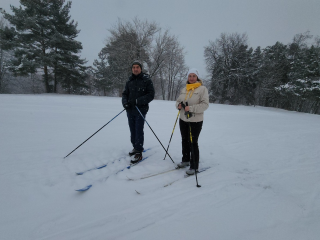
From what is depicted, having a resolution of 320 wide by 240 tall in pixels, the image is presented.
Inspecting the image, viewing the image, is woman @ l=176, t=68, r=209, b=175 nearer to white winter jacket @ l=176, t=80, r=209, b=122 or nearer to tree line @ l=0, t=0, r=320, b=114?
white winter jacket @ l=176, t=80, r=209, b=122

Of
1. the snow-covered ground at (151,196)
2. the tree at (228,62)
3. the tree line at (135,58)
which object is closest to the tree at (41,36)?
the tree line at (135,58)

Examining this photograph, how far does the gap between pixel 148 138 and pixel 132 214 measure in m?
3.04

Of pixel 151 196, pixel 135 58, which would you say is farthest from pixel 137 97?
pixel 135 58

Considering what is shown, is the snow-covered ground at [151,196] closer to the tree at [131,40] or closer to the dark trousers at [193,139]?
the dark trousers at [193,139]

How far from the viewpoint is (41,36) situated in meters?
15.6

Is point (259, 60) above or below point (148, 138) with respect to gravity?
above

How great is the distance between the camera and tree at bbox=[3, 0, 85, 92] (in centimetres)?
1438

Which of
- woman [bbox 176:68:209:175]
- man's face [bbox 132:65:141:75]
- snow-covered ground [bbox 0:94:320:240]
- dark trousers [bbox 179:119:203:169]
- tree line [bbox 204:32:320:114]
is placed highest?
tree line [bbox 204:32:320:114]

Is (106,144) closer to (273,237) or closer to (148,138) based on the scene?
(148,138)

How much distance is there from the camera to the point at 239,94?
2428cm

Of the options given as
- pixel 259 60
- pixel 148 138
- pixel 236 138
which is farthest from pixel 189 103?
pixel 259 60

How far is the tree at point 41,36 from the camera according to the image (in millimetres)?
14375

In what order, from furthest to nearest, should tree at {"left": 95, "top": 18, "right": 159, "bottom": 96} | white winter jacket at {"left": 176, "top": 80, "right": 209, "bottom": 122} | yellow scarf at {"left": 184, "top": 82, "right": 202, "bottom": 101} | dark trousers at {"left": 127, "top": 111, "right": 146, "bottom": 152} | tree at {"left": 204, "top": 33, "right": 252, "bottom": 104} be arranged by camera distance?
tree at {"left": 204, "top": 33, "right": 252, "bottom": 104} < tree at {"left": 95, "top": 18, "right": 159, "bottom": 96} < dark trousers at {"left": 127, "top": 111, "right": 146, "bottom": 152} < yellow scarf at {"left": 184, "top": 82, "right": 202, "bottom": 101} < white winter jacket at {"left": 176, "top": 80, "right": 209, "bottom": 122}

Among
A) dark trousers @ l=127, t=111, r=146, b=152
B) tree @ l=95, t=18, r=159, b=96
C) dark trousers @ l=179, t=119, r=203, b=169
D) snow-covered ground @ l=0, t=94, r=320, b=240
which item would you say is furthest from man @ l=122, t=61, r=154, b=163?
tree @ l=95, t=18, r=159, b=96
